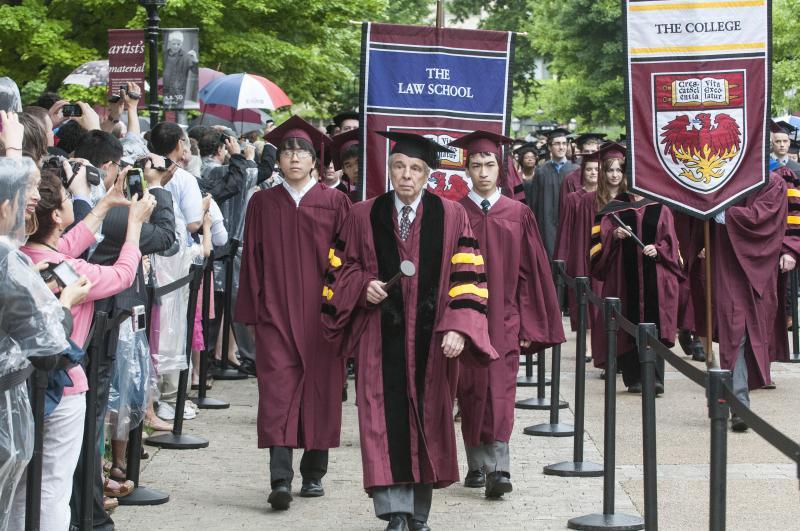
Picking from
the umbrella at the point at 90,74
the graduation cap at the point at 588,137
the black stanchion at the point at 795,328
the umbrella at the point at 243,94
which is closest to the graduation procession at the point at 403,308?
the black stanchion at the point at 795,328

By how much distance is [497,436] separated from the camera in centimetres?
845

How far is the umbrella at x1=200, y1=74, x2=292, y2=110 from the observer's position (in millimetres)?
18016

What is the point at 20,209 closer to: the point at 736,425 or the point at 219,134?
the point at 736,425

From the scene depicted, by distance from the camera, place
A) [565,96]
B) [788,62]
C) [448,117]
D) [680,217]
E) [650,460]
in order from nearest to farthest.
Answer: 1. [650,460]
2. [448,117]
3. [680,217]
4. [788,62]
5. [565,96]

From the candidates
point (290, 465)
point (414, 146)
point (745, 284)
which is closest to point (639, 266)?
point (745, 284)

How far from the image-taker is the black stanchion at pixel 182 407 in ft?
31.5

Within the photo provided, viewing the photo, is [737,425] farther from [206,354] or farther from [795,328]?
[795,328]

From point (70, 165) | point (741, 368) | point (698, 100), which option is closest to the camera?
point (70, 165)

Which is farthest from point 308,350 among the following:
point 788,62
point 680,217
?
point 788,62

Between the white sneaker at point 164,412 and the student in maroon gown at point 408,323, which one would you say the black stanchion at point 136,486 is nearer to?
the student in maroon gown at point 408,323

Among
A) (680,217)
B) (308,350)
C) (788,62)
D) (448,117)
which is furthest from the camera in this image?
(788,62)

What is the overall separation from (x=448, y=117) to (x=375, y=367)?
283 cm

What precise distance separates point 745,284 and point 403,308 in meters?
4.17

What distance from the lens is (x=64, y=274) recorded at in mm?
5613
